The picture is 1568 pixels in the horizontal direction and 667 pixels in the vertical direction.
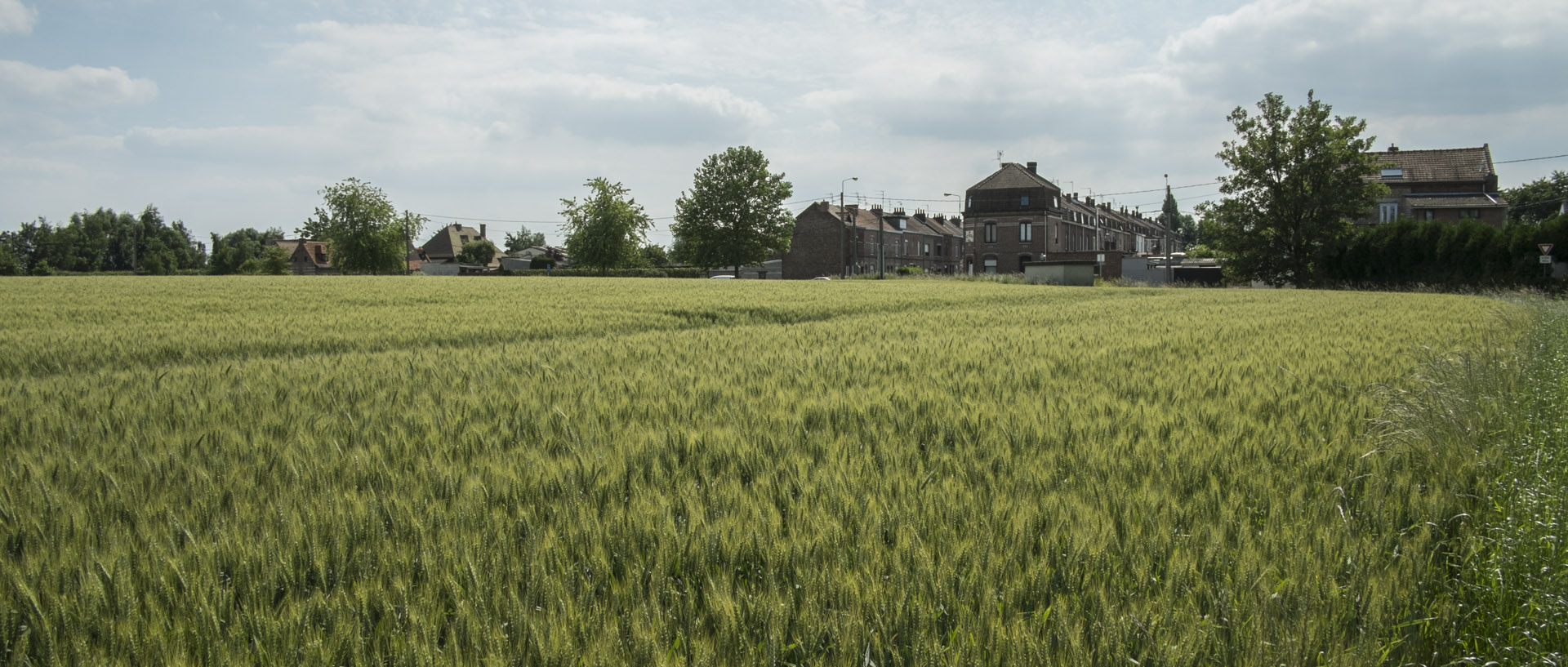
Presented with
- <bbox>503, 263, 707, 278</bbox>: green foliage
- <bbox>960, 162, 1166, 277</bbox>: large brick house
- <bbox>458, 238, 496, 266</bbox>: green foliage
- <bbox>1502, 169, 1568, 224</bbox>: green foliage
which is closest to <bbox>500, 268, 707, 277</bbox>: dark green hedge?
<bbox>503, 263, 707, 278</bbox>: green foliage

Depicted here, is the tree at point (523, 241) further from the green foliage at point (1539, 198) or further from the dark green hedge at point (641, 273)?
the green foliage at point (1539, 198)

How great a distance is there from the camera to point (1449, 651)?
2.03 m

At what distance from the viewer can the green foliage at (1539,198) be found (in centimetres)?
10244

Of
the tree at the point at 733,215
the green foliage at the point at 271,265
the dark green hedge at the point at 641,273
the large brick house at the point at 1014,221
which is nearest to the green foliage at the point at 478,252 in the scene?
the green foliage at the point at 271,265

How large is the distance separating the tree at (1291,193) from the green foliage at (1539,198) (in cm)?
8136

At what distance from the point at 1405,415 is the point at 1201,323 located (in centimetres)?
851

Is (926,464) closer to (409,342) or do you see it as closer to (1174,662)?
(1174,662)

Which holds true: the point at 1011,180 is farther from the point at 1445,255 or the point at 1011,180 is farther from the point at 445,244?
the point at 445,244

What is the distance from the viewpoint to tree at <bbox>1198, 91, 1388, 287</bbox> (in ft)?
151

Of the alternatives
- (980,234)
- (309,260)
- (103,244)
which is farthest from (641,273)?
(103,244)

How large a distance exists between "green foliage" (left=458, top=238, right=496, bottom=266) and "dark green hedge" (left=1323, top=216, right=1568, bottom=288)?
9473 cm

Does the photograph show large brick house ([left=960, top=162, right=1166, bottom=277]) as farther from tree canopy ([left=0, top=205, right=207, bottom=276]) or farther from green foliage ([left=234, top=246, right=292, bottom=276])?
tree canopy ([left=0, top=205, right=207, bottom=276])

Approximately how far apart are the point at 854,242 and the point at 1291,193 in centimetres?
Answer: 4218

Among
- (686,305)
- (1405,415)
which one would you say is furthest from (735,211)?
(1405,415)
